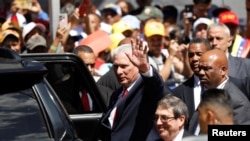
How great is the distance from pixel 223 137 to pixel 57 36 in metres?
7.54

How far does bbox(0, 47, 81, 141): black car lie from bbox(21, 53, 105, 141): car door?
244 cm

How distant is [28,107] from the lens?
5.11 metres

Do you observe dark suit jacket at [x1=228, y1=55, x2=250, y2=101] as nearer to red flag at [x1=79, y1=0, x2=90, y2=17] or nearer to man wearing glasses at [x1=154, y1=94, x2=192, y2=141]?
man wearing glasses at [x1=154, y1=94, x2=192, y2=141]

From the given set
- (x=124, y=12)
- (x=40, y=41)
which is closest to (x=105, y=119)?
(x=40, y=41)

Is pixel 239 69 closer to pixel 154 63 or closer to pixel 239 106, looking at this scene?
pixel 239 106

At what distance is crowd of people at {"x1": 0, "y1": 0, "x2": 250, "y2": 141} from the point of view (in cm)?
658

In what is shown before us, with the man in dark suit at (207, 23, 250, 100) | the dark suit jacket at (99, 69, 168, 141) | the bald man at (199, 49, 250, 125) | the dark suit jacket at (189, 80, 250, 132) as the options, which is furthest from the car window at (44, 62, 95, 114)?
the man in dark suit at (207, 23, 250, 100)

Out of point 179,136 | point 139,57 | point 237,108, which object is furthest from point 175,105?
point 237,108

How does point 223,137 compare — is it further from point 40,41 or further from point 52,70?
point 40,41

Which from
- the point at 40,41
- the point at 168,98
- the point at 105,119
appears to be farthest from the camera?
the point at 40,41

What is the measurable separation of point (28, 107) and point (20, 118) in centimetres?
12

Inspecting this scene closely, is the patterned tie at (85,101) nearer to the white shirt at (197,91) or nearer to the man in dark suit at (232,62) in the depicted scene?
the white shirt at (197,91)

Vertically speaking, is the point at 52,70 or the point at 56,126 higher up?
the point at 56,126

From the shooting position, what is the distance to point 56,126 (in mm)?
5254
